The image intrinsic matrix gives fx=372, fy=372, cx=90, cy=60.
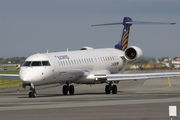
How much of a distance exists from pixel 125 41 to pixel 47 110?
22213 millimetres

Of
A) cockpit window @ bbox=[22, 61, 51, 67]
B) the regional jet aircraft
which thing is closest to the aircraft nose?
the regional jet aircraft

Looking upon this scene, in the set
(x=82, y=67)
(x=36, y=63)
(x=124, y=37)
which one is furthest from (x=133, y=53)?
(x=36, y=63)

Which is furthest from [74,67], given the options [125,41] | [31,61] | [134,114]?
[134,114]

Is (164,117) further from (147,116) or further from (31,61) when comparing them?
(31,61)

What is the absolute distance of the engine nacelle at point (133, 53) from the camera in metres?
33.4

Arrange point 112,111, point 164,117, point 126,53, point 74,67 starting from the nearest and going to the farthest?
point 164,117 < point 112,111 < point 74,67 < point 126,53

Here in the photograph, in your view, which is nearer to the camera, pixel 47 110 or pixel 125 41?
pixel 47 110

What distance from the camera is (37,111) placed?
1691cm

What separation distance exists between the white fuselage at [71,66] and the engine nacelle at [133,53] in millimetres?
1192

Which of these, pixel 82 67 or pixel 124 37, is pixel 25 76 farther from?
pixel 124 37

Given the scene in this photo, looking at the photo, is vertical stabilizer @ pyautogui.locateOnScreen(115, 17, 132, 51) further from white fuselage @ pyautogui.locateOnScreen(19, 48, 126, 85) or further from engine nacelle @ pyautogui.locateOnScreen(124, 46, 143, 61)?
engine nacelle @ pyautogui.locateOnScreen(124, 46, 143, 61)

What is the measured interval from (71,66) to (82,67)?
5.66 ft

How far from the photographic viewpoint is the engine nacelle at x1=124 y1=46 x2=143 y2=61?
3338 cm

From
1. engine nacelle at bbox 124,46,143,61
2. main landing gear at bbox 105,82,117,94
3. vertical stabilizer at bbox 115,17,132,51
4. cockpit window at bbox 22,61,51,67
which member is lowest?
main landing gear at bbox 105,82,117,94
